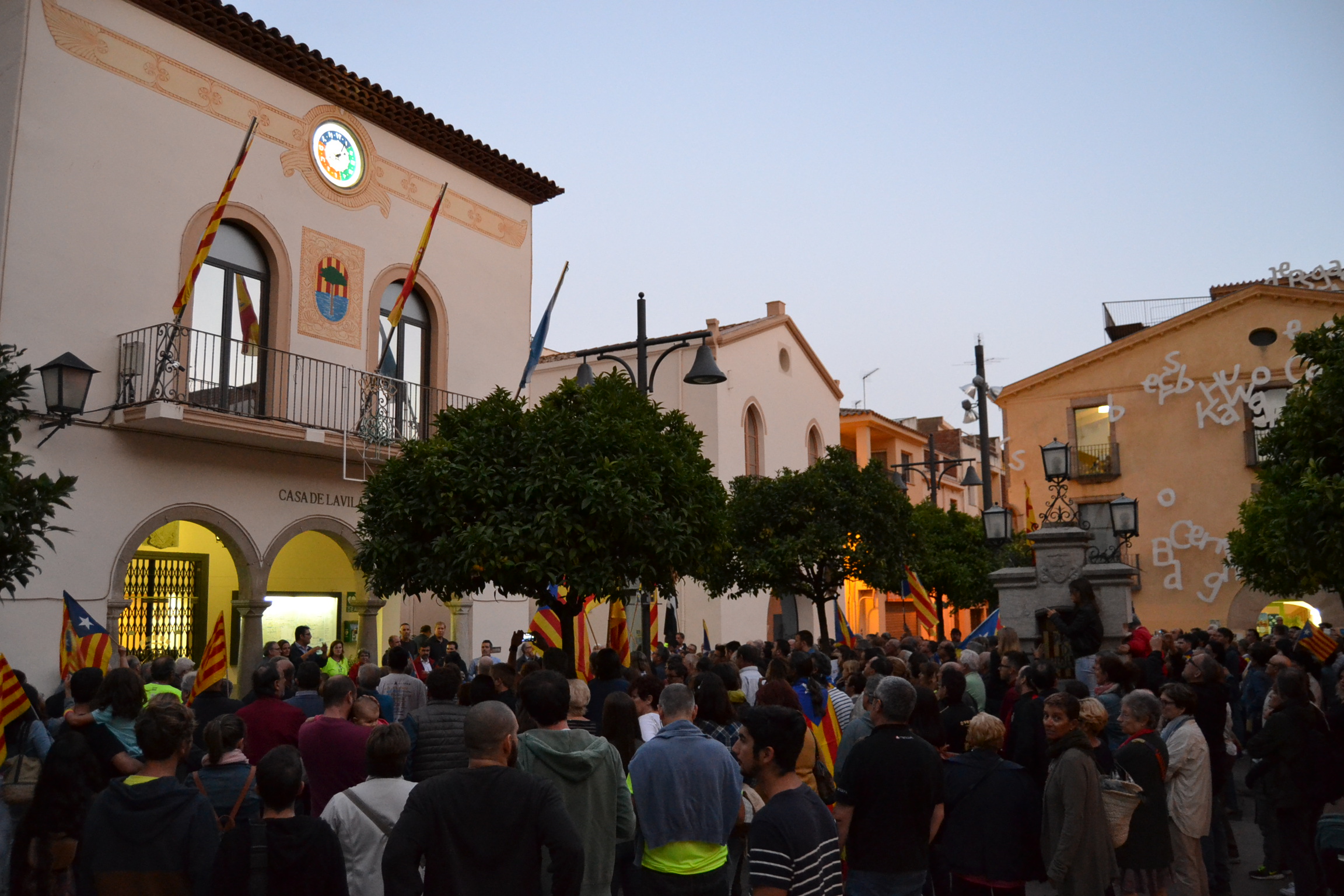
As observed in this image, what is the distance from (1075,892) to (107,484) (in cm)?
1254

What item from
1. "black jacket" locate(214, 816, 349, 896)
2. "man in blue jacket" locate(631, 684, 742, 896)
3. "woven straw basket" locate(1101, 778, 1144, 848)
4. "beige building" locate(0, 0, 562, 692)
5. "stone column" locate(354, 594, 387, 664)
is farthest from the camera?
"stone column" locate(354, 594, 387, 664)

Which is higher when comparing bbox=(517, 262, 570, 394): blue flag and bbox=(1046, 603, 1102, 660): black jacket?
bbox=(517, 262, 570, 394): blue flag

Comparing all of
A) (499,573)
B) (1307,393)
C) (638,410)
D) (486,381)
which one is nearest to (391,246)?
(486,381)

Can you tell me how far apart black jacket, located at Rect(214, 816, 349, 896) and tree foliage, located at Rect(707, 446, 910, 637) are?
16299 millimetres

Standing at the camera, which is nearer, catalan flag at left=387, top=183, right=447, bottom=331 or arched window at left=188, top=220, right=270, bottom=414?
arched window at left=188, top=220, right=270, bottom=414

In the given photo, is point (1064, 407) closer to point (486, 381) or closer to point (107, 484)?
point (486, 381)

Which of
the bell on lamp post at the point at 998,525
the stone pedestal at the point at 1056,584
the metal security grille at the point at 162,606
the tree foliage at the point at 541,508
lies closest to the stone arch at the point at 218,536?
the metal security grille at the point at 162,606

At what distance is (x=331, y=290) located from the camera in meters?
16.9

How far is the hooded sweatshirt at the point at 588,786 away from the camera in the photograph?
196 inches

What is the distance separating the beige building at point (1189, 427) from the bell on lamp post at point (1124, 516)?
13.8 meters

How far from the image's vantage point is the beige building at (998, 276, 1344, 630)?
3048cm

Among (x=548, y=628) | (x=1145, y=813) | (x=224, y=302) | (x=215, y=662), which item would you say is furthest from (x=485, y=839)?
(x=224, y=302)

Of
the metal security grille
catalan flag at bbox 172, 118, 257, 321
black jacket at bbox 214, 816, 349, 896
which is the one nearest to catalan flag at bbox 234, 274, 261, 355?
catalan flag at bbox 172, 118, 257, 321

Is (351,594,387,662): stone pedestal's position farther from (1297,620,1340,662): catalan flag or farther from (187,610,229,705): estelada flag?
(1297,620,1340,662): catalan flag
